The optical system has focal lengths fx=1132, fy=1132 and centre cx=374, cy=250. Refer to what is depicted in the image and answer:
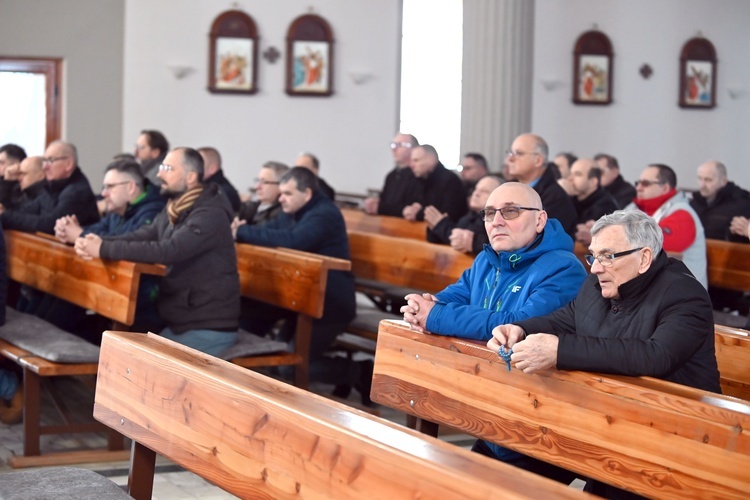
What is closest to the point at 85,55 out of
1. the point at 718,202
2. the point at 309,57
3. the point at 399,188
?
the point at 309,57

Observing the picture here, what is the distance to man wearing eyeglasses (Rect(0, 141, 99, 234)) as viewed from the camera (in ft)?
25.9

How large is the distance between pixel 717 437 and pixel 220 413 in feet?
4.25

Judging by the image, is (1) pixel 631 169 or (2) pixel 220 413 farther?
(1) pixel 631 169

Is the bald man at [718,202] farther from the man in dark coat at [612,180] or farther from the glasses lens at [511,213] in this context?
the glasses lens at [511,213]

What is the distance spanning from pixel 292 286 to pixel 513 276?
7.75 feet

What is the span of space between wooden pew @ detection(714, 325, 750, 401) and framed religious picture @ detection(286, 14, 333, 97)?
11.4 metres

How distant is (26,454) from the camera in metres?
5.59

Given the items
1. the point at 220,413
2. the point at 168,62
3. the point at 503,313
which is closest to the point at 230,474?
the point at 220,413

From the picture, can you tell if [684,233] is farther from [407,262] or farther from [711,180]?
[711,180]

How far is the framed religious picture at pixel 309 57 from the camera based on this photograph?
49.2ft

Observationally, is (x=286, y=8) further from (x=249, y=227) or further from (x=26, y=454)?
(x=26, y=454)

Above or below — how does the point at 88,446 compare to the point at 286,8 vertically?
below

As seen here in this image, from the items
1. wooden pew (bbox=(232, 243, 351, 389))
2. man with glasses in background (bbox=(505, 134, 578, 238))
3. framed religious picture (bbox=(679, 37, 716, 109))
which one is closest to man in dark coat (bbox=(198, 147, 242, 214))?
wooden pew (bbox=(232, 243, 351, 389))

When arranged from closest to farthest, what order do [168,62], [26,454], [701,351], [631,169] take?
[701,351], [26,454], [168,62], [631,169]
